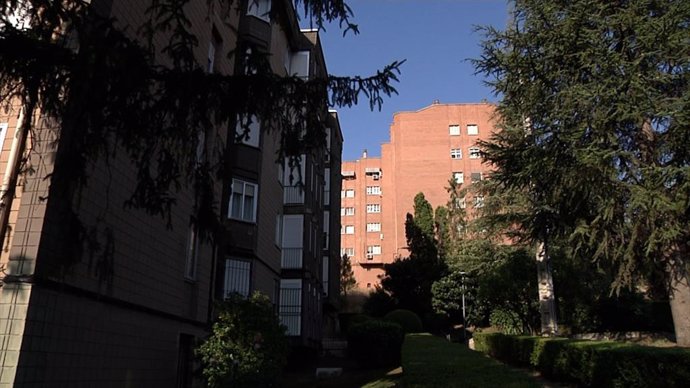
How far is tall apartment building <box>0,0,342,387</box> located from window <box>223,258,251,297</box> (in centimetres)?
3

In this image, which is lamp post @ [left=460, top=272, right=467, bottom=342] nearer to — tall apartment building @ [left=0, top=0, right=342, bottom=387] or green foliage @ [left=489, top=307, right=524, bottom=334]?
green foliage @ [left=489, top=307, right=524, bottom=334]

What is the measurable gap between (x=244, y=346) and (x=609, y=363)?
729 cm

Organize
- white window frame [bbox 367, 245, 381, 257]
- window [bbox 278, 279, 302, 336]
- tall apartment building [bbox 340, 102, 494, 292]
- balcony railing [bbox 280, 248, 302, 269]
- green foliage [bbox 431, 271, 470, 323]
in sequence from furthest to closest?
white window frame [bbox 367, 245, 381, 257], tall apartment building [bbox 340, 102, 494, 292], green foliage [bbox 431, 271, 470, 323], balcony railing [bbox 280, 248, 302, 269], window [bbox 278, 279, 302, 336]

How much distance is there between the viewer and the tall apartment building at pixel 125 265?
6.41 metres

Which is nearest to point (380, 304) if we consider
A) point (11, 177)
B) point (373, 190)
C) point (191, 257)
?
point (373, 190)

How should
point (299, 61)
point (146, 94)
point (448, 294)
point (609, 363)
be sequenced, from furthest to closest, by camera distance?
point (448, 294) → point (299, 61) → point (609, 363) → point (146, 94)

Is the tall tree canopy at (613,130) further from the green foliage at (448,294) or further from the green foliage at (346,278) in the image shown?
the green foliage at (346,278)

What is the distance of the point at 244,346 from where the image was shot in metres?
10.5

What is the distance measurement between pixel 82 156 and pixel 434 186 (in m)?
56.6

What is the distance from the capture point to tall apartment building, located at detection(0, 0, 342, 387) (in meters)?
6.41

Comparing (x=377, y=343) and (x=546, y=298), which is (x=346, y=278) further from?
(x=377, y=343)

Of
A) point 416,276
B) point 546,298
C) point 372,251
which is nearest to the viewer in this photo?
point 546,298

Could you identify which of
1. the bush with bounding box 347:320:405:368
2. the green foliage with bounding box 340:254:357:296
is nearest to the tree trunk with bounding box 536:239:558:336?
the bush with bounding box 347:320:405:368

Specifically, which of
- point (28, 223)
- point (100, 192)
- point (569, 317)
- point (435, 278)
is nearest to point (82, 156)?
point (28, 223)
